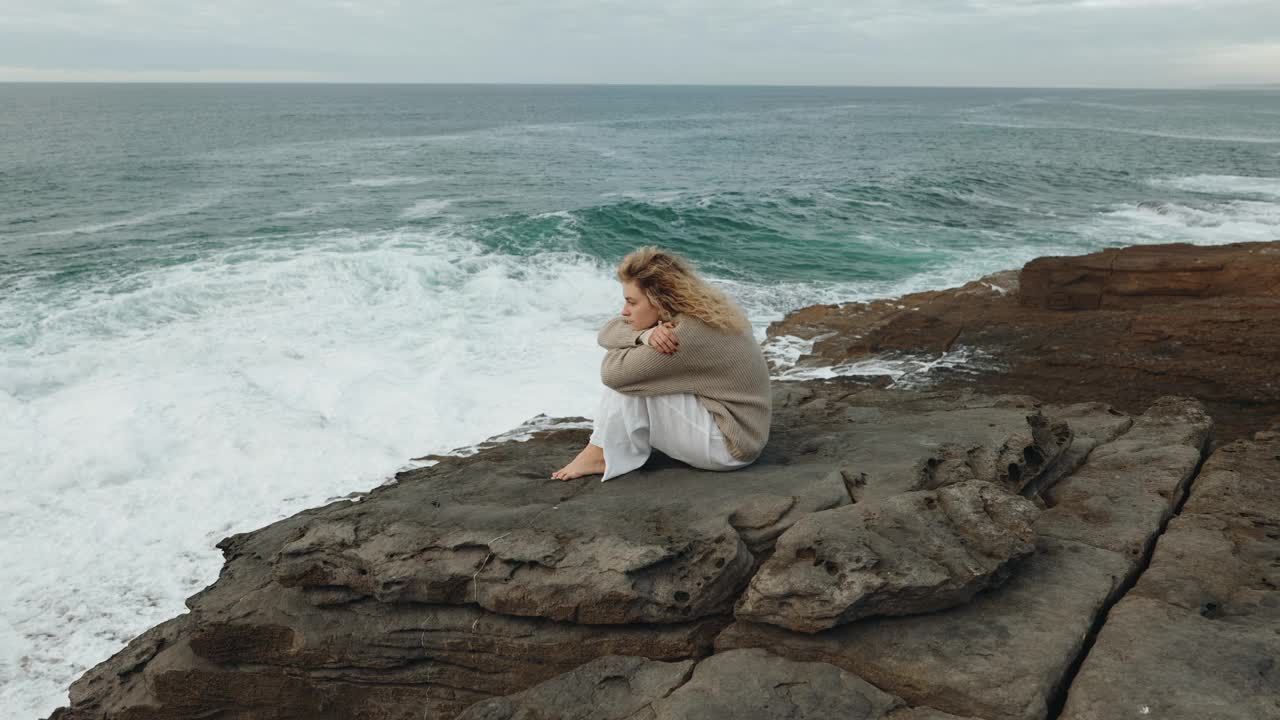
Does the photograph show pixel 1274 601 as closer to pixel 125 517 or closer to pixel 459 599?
pixel 459 599

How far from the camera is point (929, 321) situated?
10250 millimetres

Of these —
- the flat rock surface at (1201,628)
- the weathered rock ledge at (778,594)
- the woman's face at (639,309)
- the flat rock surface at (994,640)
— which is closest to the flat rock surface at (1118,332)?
the weathered rock ledge at (778,594)

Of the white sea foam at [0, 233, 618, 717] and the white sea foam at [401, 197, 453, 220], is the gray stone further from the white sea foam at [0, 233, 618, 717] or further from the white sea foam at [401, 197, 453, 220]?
the white sea foam at [401, 197, 453, 220]

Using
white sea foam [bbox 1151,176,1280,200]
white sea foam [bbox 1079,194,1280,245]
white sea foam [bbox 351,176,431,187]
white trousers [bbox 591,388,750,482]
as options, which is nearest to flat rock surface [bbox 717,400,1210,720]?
white trousers [bbox 591,388,750,482]

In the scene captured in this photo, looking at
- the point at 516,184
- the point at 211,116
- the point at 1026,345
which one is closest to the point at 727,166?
the point at 516,184

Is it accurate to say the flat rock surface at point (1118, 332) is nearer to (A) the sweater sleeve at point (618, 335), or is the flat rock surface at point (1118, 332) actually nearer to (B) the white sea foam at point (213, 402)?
(B) the white sea foam at point (213, 402)

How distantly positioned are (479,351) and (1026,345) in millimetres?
6947

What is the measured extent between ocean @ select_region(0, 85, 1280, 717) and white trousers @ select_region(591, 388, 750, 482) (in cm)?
401

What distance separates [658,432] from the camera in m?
4.73

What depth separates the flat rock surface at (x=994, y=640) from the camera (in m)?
3.07

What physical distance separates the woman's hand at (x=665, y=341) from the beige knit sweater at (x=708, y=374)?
0.07ft

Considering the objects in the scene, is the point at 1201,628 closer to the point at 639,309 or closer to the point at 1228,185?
the point at 639,309

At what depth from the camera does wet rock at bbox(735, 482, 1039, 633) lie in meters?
3.37

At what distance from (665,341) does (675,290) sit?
0.29 metres
